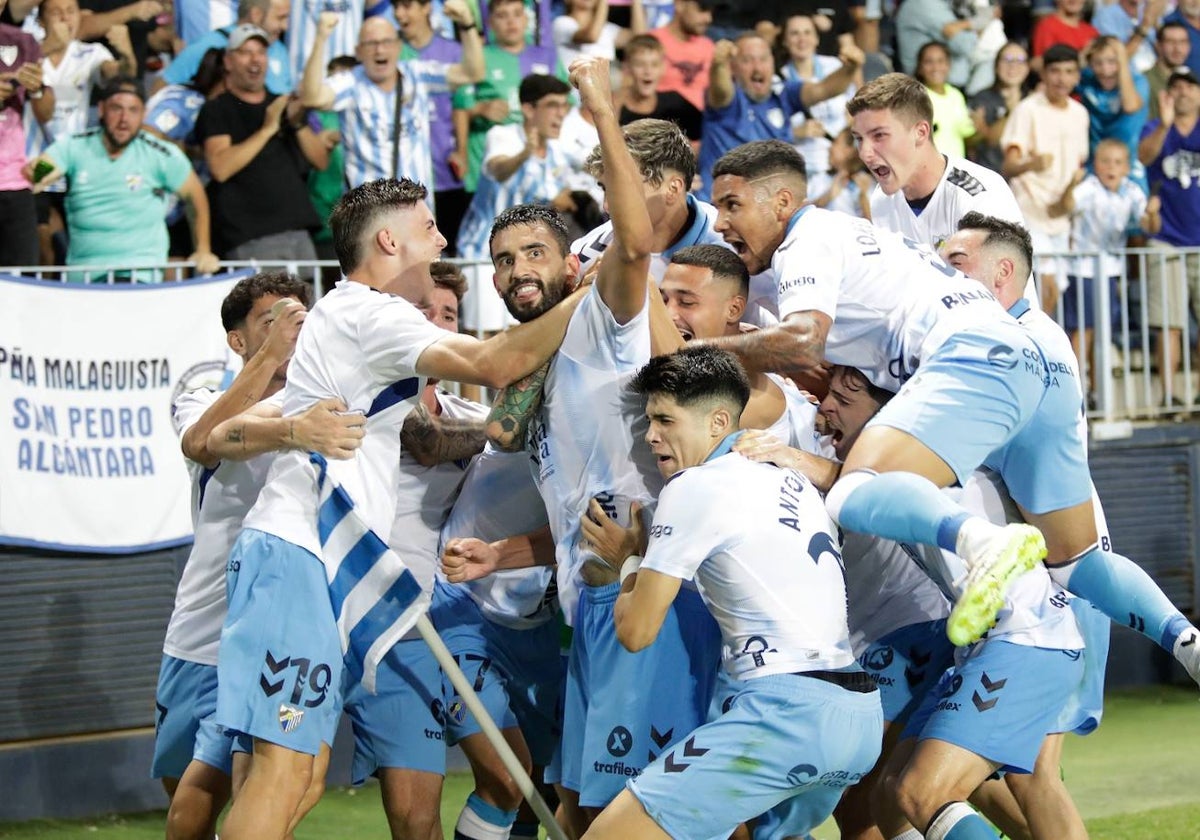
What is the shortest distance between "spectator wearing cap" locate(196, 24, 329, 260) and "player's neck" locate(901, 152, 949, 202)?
145 inches

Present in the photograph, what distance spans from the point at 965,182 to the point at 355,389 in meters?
2.99

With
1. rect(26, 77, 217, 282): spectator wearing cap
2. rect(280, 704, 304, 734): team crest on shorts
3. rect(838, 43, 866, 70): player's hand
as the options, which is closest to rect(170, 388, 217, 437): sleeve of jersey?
rect(280, 704, 304, 734): team crest on shorts

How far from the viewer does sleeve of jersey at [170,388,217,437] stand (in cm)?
624

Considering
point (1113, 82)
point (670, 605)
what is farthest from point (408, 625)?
point (1113, 82)

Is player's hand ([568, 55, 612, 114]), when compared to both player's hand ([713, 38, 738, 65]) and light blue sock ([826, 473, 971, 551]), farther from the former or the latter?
player's hand ([713, 38, 738, 65])

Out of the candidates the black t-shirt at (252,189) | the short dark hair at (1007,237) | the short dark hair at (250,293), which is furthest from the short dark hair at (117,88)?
the short dark hair at (1007,237)

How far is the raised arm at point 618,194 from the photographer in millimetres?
4934

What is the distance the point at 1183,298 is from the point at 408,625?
7.16 m

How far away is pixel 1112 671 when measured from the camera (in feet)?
36.0

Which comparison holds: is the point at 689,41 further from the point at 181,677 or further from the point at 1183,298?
the point at 181,677

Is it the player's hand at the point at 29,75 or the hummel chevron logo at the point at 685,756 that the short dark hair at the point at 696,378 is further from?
the player's hand at the point at 29,75

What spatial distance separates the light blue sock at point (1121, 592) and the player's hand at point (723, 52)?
19.8 ft

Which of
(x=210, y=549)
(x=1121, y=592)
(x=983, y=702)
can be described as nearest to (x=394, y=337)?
(x=210, y=549)

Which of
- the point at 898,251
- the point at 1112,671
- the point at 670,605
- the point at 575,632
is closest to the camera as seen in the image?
the point at 670,605
